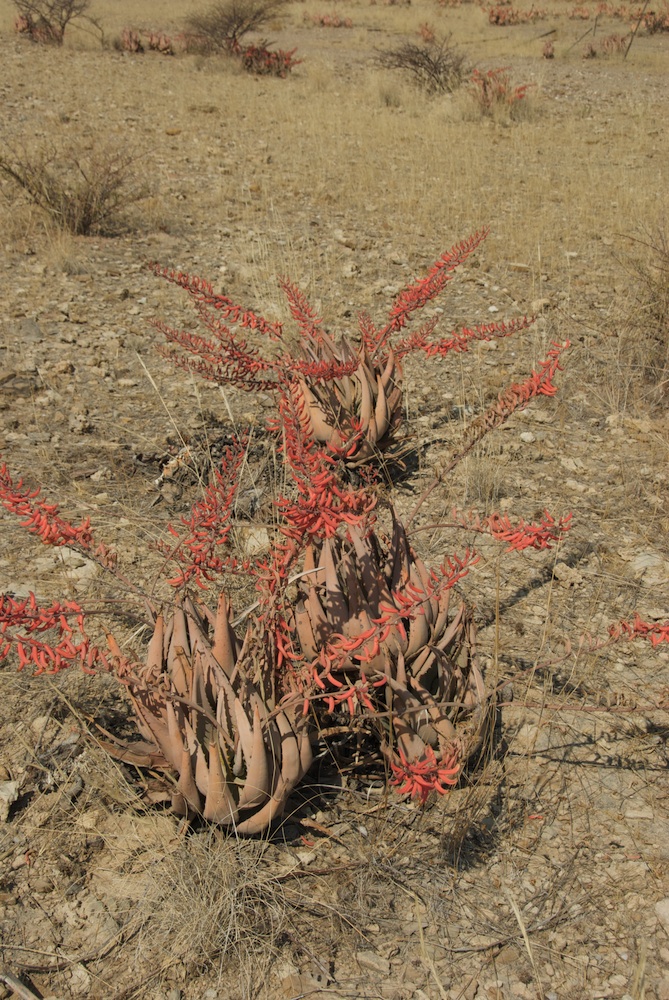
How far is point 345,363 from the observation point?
122 inches

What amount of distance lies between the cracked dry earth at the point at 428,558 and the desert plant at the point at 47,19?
8.74 meters

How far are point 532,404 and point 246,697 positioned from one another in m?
2.73

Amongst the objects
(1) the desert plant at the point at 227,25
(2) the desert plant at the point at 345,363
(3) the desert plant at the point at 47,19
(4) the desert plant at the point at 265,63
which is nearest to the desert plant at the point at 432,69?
(4) the desert plant at the point at 265,63

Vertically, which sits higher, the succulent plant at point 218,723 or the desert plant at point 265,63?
the desert plant at point 265,63

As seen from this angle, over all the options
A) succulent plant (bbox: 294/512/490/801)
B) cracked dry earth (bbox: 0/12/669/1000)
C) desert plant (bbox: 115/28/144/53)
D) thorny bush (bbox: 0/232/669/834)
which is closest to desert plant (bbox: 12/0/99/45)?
desert plant (bbox: 115/28/144/53)

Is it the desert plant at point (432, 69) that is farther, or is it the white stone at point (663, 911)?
the desert plant at point (432, 69)

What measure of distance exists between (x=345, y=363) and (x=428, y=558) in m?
0.81

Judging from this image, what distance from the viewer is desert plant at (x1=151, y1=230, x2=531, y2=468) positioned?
9.69 feet

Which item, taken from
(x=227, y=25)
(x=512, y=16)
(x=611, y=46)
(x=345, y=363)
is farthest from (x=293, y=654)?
(x=512, y=16)

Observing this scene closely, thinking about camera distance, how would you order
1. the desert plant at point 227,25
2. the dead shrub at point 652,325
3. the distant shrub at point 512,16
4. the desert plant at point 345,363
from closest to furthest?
the desert plant at point 345,363 → the dead shrub at point 652,325 → the desert plant at point 227,25 → the distant shrub at point 512,16

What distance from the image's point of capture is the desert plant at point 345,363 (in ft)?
9.69

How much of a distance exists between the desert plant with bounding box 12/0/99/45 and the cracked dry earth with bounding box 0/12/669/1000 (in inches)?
344

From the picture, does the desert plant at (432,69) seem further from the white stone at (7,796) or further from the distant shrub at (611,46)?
the white stone at (7,796)

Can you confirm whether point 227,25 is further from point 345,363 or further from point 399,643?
point 399,643
